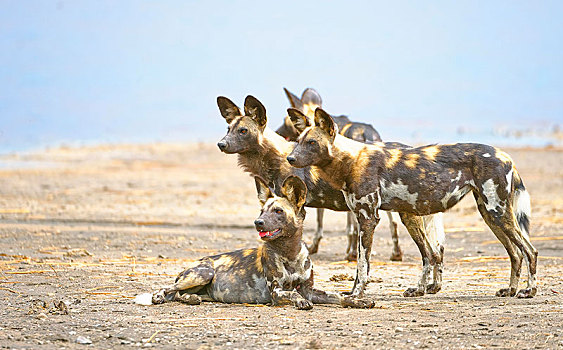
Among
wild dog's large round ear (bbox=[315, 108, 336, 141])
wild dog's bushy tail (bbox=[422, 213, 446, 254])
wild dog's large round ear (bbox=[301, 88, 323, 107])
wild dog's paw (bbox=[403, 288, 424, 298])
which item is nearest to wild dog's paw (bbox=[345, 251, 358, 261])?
wild dog's large round ear (bbox=[301, 88, 323, 107])

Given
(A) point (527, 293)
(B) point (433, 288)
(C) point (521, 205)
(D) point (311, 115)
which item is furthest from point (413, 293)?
(D) point (311, 115)

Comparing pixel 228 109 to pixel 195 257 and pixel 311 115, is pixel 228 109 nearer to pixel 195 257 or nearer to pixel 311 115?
pixel 311 115

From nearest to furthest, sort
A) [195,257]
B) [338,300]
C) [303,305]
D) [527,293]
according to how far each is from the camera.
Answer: [303,305], [338,300], [527,293], [195,257]

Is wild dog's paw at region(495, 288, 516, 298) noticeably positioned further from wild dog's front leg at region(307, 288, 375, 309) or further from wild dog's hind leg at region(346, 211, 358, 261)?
wild dog's hind leg at region(346, 211, 358, 261)

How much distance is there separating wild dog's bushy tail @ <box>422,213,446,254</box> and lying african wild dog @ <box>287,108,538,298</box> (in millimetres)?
712

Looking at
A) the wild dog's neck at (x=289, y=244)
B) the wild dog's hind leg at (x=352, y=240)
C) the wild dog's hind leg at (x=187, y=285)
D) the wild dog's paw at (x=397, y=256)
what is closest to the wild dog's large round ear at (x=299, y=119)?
the wild dog's neck at (x=289, y=244)

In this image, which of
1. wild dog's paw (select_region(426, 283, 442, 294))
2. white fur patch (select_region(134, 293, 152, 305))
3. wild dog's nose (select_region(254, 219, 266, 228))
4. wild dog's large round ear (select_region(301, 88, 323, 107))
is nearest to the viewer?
wild dog's nose (select_region(254, 219, 266, 228))

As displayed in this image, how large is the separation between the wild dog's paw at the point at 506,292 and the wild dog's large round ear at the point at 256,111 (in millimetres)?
2624

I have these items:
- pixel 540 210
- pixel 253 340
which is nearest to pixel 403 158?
pixel 253 340

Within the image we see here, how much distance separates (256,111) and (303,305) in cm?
211

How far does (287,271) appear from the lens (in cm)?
740

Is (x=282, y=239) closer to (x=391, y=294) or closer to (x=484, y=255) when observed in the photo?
(x=391, y=294)

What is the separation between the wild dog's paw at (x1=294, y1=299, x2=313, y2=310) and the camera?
716 centimetres

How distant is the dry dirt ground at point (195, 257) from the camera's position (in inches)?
247
